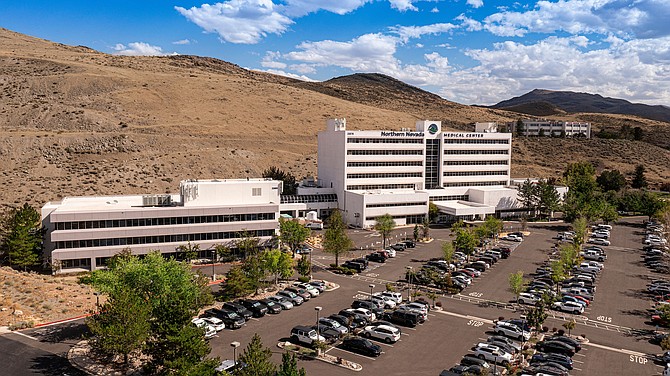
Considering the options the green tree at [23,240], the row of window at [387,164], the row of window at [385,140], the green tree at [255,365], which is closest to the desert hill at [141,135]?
the green tree at [23,240]

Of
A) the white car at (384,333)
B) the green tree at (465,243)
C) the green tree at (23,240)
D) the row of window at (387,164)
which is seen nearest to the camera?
the white car at (384,333)

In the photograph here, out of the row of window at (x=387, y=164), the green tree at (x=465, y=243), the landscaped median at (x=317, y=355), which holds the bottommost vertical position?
the landscaped median at (x=317, y=355)

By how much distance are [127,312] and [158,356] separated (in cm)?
450

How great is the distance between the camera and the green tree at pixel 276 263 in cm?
5559

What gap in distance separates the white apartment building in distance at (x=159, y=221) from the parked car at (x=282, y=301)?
771 inches

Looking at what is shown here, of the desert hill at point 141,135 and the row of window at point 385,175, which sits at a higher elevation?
the desert hill at point 141,135

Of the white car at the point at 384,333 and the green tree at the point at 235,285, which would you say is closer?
the white car at the point at 384,333

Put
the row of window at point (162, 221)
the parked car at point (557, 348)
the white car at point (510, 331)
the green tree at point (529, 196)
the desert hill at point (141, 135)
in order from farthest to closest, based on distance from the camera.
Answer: the desert hill at point (141, 135)
the green tree at point (529, 196)
the row of window at point (162, 221)
the white car at point (510, 331)
the parked car at point (557, 348)

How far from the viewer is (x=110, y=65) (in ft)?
653

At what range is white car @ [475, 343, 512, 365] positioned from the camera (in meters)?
39.2

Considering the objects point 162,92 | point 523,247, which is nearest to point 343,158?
point 523,247

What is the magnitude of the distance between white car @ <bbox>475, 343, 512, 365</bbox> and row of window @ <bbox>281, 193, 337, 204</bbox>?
63082 millimetres

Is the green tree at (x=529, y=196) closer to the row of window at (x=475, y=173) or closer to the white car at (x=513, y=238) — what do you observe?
the row of window at (x=475, y=173)

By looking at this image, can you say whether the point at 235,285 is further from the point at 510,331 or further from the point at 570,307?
the point at 570,307
